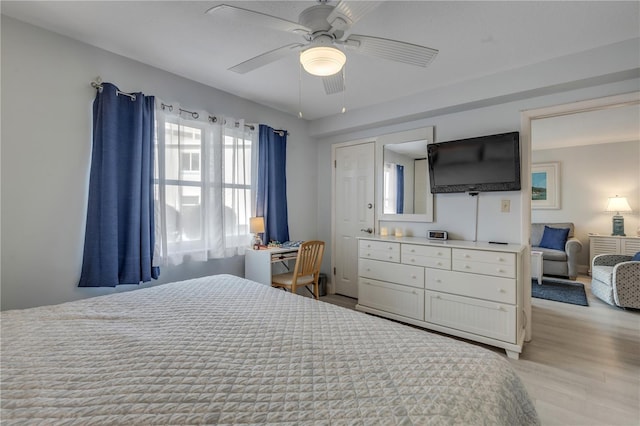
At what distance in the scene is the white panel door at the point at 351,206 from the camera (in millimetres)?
4035

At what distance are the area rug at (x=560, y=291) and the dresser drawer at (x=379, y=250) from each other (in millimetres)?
2608

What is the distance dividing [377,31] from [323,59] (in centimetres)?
79

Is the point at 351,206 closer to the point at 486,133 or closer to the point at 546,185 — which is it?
the point at 486,133

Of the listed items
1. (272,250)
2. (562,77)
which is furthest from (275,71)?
(562,77)

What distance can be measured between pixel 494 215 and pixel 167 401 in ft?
10.5

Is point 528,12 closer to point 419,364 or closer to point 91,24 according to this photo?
point 419,364

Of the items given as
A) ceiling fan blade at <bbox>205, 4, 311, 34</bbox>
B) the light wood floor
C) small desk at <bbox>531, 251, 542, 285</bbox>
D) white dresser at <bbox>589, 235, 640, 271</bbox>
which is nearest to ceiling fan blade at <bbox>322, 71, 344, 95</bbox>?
ceiling fan blade at <bbox>205, 4, 311, 34</bbox>

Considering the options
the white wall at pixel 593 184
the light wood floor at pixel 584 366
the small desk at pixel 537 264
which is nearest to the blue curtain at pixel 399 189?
the light wood floor at pixel 584 366

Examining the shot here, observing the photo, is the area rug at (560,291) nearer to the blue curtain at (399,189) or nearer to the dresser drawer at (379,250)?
the blue curtain at (399,189)

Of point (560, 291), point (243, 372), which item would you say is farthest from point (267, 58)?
point (560, 291)

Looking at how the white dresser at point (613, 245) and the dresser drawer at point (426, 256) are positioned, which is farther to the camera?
the white dresser at point (613, 245)

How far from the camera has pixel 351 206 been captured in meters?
4.20

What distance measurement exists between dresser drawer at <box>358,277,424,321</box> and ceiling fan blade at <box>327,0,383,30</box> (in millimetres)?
2519

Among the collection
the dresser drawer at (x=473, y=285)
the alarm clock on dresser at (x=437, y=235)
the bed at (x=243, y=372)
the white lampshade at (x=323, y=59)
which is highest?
the white lampshade at (x=323, y=59)
